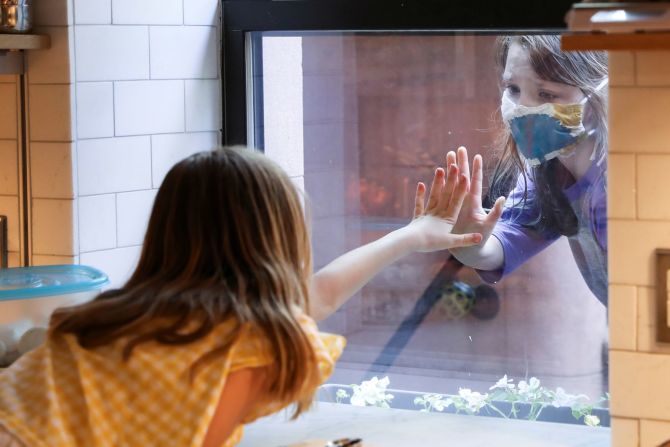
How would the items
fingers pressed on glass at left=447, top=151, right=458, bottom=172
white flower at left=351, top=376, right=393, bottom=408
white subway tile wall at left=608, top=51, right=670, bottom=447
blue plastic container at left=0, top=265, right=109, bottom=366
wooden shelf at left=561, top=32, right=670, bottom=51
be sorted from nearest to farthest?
wooden shelf at left=561, top=32, right=670, bottom=51 < white subway tile wall at left=608, top=51, right=670, bottom=447 < blue plastic container at left=0, top=265, right=109, bottom=366 < fingers pressed on glass at left=447, top=151, right=458, bottom=172 < white flower at left=351, top=376, right=393, bottom=408

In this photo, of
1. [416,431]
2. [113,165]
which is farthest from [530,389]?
[113,165]

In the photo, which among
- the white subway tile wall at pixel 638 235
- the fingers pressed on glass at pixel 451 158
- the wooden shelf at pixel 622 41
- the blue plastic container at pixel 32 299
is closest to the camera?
the wooden shelf at pixel 622 41

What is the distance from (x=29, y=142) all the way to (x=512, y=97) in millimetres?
833

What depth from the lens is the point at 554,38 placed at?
1.77m

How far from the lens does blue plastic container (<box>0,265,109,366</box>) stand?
1546mm

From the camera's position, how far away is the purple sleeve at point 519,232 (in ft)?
6.00

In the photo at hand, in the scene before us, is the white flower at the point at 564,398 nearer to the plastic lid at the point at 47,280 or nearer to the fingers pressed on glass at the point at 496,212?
the fingers pressed on glass at the point at 496,212

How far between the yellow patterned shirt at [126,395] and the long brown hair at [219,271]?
0.01 m

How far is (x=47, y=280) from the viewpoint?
1.65 meters

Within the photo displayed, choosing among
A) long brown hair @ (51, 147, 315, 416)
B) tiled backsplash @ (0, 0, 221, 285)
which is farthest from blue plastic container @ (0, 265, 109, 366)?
long brown hair @ (51, 147, 315, 416)

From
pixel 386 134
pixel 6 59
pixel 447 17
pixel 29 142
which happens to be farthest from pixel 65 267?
pixel 447 17

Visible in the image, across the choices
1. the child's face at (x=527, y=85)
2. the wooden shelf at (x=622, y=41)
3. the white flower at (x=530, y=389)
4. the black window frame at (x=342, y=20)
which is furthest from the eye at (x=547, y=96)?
the wooden shelf at (x=622, y=41)

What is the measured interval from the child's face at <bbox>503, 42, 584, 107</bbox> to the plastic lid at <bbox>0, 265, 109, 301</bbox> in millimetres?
755

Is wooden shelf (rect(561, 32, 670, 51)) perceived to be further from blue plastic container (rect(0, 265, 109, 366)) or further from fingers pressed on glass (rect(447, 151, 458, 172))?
blue plastic container (rect(0, 265, 109, 366))
